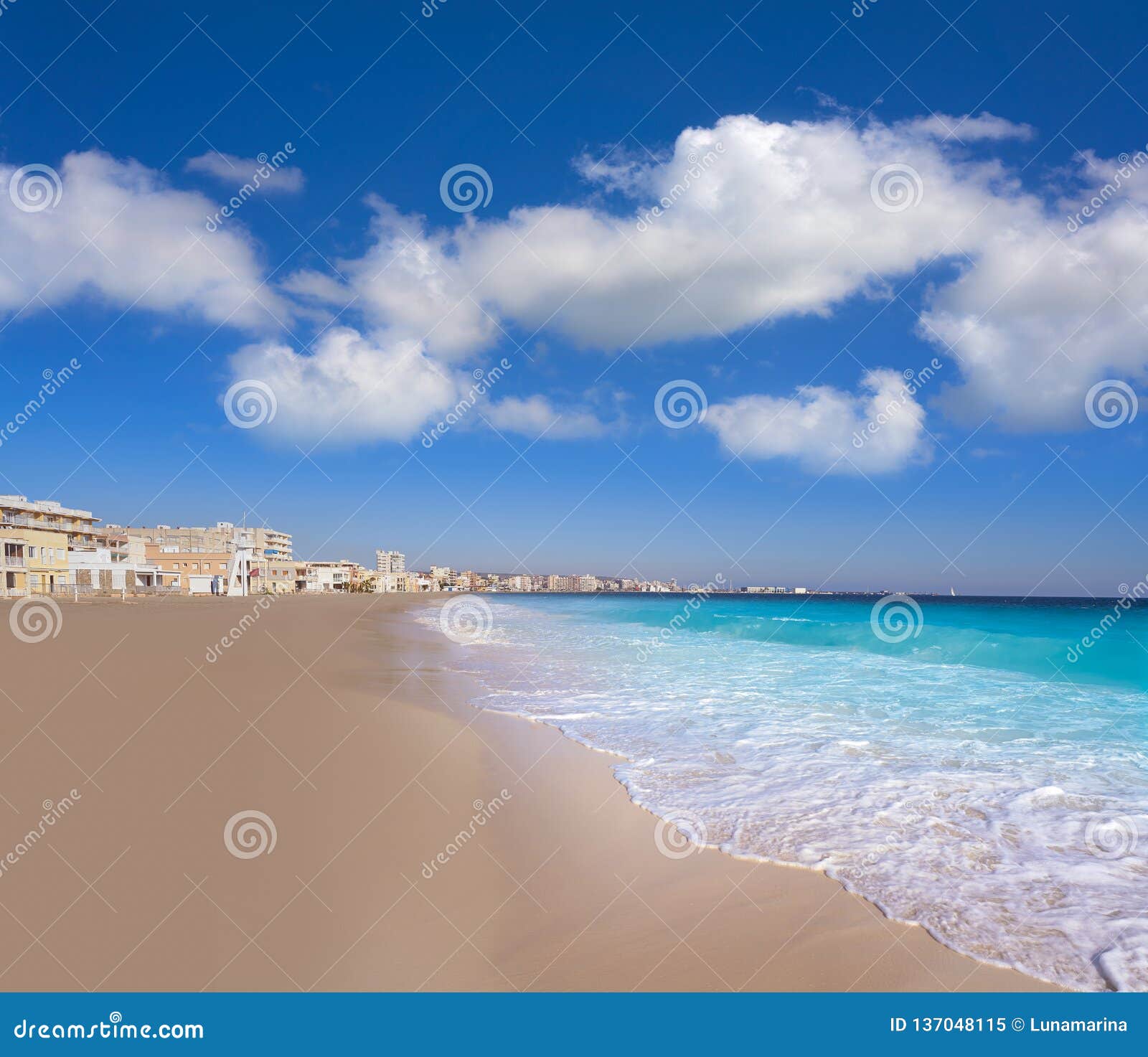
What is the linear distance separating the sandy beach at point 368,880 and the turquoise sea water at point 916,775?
508 millimetres

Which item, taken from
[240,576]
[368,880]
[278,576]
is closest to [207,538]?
[278,576]

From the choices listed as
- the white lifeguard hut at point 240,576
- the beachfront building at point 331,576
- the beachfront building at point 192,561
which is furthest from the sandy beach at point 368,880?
the beachfront building at point 331,576

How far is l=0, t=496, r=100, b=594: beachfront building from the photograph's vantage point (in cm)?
4278

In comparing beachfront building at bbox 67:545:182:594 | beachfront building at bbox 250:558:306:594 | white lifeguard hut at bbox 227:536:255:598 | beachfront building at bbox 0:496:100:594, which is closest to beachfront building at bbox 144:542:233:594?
beachfront building at bbox 250:558:306:594

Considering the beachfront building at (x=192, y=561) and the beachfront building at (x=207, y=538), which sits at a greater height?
the beachfront building at (x=207, y=538)

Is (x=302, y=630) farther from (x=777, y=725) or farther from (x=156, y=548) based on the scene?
(x=156, y=548)

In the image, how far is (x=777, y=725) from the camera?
890cm

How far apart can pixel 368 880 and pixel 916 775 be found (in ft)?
18.9

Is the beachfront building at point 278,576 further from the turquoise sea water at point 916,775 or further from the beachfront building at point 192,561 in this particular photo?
the turquoise sea water at point 916,775

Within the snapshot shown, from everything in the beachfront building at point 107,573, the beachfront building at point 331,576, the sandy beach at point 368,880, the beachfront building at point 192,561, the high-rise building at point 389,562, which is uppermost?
the high-rise building at point 389,562

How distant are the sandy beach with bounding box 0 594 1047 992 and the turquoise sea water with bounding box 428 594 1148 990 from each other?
0.51 meters

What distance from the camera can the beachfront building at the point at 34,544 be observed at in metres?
42.8

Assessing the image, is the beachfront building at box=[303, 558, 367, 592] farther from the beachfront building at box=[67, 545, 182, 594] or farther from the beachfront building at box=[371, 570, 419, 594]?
the beachfront building at box=[67, 545, 182, 594]

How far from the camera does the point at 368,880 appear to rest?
12.4 ft
